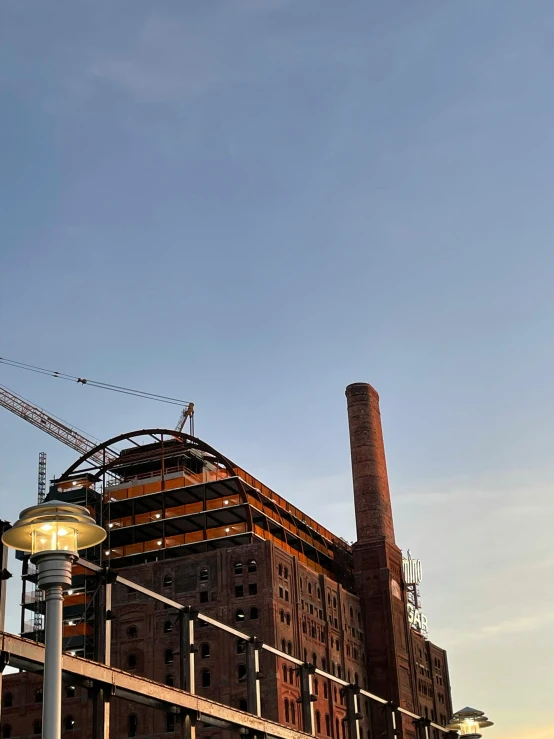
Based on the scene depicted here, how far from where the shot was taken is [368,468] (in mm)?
122938

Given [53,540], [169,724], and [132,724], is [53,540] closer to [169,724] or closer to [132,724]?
[169,724]

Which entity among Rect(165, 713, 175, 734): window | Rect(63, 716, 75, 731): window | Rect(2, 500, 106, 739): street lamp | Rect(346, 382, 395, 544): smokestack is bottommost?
Rect(2, 500, 106, 739): street lamp

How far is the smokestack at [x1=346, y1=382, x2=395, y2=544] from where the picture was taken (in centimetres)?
12169

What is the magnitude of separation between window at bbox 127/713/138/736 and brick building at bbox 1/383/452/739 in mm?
123

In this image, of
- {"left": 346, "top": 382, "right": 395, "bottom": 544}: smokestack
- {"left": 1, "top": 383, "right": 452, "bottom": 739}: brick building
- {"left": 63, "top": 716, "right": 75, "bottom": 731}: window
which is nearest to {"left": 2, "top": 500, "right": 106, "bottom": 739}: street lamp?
{"left": 1, "top": 383, "right": 452, "bottom": 739}: brick building

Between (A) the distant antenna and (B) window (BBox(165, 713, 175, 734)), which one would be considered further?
(A) the distant antenna

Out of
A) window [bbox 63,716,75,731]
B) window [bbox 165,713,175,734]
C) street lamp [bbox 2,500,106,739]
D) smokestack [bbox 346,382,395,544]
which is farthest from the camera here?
smokestack [bbox 346,382,395,544]

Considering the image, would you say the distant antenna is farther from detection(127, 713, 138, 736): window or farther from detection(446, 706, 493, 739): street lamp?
detection(446, 706, 493, 739): street lamp

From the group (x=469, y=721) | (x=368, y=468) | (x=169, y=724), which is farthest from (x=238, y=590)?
(x=469, y=721)

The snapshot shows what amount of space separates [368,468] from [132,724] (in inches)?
1613

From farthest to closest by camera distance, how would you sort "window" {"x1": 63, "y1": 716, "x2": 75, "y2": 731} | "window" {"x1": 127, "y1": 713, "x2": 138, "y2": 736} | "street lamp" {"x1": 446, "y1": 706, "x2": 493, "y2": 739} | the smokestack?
the smokestack
"window" {"x1": 63, "y1": 716, "x2": 75, "y2": 731}
"window" {"x1": 127, "y1": 713, "x2": 138, "y2": 736}
"street lamp" {"x1": 446, "y1": 706, "x2": 493, "y2": 739}

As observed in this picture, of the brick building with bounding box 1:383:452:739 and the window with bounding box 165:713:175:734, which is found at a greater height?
the brick building with bounding box 1:383:452:739

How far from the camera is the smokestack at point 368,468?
121688mm

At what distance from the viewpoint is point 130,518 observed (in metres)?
111
